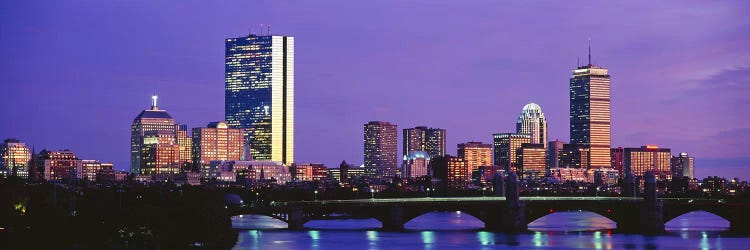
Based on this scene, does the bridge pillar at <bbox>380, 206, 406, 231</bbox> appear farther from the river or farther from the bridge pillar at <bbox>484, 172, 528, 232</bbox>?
the bridge pillar at <bbox>484, 172, 528, 232</bbox>

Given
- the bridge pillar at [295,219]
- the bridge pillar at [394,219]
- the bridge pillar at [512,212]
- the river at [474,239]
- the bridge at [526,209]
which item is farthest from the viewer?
the bridge pillar at [295,219]

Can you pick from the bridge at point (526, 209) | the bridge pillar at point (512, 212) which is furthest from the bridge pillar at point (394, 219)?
the bridge pillar at point (512, 212)

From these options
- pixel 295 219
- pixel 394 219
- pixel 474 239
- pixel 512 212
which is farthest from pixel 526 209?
pixel 295 219

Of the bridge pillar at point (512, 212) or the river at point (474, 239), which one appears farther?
the bridge pillar at point (512, 212)

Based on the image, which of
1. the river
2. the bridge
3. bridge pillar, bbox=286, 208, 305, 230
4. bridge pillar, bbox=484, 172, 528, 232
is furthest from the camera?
bridge pillar, bbox=286, 208, 305, 230

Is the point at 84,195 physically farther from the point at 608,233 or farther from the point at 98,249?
the point at 98,249

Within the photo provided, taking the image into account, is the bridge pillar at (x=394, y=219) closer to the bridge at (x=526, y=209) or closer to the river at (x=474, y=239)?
the bridge at (x=526, y=209)

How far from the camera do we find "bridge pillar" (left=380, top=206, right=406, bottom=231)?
17625 cm

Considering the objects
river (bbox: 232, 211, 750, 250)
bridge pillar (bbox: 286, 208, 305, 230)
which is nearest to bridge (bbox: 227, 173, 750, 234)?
bridge pillar (bbox: 286, 208, 305, 230)

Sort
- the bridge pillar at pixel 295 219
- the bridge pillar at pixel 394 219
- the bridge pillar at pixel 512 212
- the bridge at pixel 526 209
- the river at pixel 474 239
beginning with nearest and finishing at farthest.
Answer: the river at pixel 474 239 < the bridge at pixel 526 209 < the bridge pillar at pixel 512 212 < the bridge pillar at pixel 394 219 < the bridge pillar at pixel 295 219

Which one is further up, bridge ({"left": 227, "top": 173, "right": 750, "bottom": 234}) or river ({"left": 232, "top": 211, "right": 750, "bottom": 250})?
bridge ({"left": 227, "top": 173, "right": 750, "bottom": 234})

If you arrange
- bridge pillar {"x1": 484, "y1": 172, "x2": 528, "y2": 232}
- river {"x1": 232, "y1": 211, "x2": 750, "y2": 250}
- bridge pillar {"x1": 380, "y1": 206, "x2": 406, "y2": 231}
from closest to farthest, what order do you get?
river {"x1": 232, "y1": 211, "x2": 750, "y2": 250} < bridge pillar {"x1": 484, "y1": 172, "x2": 528, "y2": 232} < bridge pillar {"x1": 380, "y1": 206, "x2": 406, "y2": 231}

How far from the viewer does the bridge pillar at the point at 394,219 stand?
17625cm

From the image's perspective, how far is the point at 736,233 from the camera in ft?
536
